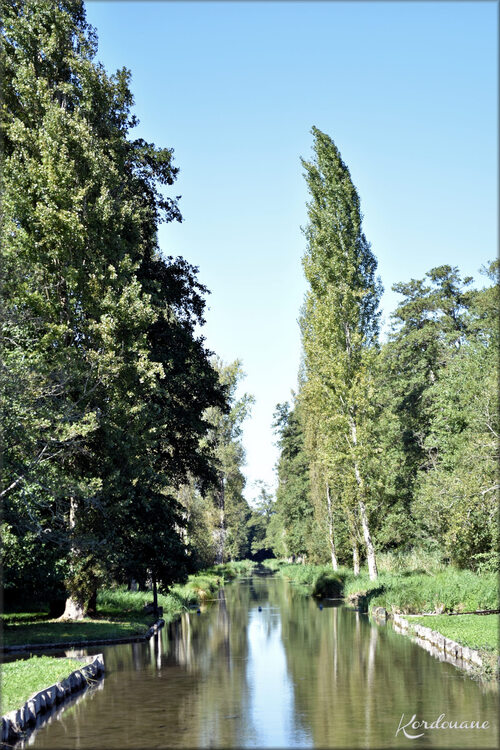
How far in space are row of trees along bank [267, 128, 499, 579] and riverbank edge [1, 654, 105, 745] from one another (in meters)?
11.9

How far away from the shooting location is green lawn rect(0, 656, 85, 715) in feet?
42.3

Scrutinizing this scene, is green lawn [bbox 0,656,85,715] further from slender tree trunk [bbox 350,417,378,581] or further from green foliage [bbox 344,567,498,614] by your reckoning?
slender tree trunk [bbox 350,417,378,581]

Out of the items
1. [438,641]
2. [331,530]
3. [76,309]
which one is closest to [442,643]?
[438,641]

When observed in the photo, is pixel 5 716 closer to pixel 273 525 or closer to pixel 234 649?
pixel 234 649

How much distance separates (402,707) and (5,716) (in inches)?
282

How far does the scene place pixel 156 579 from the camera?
1075 inches

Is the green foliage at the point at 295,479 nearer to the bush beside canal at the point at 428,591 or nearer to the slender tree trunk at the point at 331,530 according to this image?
the slender tree trunk at the point at 331,530

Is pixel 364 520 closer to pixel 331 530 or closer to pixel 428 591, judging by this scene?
pixel 428 591

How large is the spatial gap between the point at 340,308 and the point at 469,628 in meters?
19.4

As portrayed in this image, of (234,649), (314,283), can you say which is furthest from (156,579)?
(314,283)

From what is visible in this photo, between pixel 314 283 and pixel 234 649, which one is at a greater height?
pixel 314 283

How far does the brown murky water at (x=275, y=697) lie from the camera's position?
1132 centimetres

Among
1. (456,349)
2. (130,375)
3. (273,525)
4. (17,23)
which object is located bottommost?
(273,525)

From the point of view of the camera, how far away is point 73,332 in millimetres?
22672
